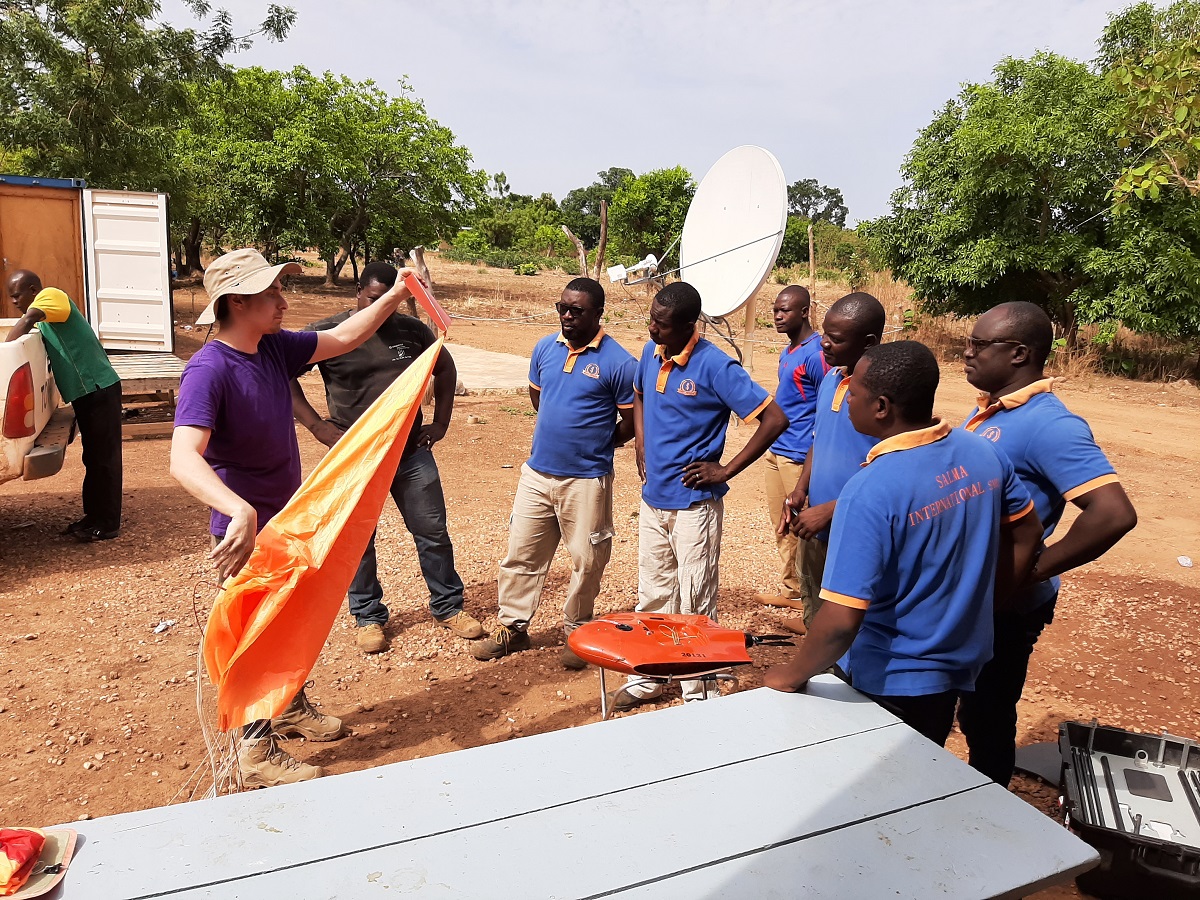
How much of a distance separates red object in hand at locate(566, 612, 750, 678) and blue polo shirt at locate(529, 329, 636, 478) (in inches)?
55.9

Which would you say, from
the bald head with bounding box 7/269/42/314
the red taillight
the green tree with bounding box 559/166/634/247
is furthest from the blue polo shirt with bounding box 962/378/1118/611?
the green tree with bounding box 559/166/634/247

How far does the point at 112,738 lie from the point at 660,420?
2.87 meters

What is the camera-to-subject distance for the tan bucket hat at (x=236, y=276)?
285cm

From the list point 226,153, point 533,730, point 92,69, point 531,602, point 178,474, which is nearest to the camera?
point 178,474

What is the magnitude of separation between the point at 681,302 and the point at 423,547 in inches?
79.3

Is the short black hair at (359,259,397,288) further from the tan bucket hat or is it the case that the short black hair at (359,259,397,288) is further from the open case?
the open case

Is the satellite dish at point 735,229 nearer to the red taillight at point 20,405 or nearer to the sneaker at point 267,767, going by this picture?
the sneaker at point 267,767

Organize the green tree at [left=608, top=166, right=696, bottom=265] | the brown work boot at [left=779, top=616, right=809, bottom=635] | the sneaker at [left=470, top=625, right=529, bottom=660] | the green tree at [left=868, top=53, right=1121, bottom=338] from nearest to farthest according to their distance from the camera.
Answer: the sneaker at [left=470, top=625, right=529, bottom=660]
the brown work boot at [left=779, top=616, right=809, bottom=635]
the green tree at [left=868, top=53, right=1121, bottom=338]
the green tree at [left=608, top=166, right=696, bottom=265]

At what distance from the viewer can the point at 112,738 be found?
368 cm

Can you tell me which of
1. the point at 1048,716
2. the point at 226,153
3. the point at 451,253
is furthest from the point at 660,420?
the point at 451,253

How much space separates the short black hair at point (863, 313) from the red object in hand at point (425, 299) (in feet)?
5.78

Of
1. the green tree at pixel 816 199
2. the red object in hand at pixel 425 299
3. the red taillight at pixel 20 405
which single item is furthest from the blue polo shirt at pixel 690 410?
the green tree at pixel 816 199

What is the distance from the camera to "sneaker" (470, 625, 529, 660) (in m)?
4.52

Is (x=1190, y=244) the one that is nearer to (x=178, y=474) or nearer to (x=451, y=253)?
(x=178, y=474)
